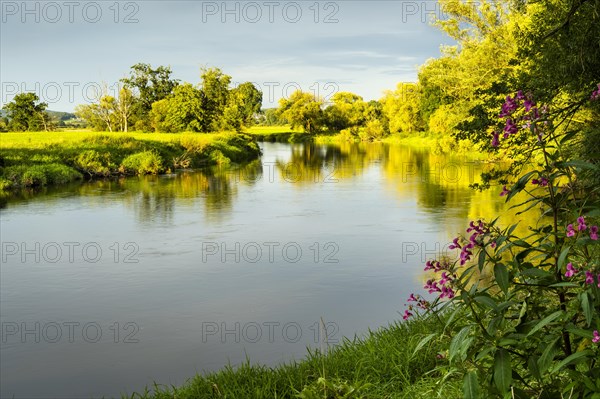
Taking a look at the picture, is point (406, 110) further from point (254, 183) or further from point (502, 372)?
point (502, 372)

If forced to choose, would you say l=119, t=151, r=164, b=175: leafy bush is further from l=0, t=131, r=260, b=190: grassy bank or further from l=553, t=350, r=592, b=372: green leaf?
l=553, t=350, r=592, b=372: green leaf

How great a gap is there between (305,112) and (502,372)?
7960 centimetres

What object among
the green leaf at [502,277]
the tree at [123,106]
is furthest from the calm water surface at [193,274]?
the tree at [123,106]

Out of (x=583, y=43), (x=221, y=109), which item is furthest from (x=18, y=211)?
(x=221, y=109)

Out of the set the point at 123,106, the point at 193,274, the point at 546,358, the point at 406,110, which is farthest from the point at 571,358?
the point at 123,106

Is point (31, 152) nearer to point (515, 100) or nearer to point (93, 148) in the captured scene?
point (93, 148)

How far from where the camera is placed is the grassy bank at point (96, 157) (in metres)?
23.8

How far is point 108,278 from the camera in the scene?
35.1 feet

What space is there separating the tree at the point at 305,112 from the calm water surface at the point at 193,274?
6024 centimetres

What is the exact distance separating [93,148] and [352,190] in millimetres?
14485

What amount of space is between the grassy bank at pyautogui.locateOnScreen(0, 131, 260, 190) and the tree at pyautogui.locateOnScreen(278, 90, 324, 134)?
1731 inches

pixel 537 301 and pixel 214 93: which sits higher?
pixel 214 93

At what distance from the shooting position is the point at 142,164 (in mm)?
28500

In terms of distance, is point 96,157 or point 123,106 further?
point 123,106
